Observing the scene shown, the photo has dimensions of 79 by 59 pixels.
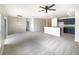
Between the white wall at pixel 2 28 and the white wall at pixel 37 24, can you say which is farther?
the white wall at pixel 37 24

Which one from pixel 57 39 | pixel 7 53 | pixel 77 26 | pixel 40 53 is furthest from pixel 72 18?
pixel 7 53

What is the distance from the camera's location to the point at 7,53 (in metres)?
1.68

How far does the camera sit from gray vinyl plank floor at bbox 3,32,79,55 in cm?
168

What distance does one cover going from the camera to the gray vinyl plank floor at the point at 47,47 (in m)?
1.68

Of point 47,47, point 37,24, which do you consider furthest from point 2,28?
point 47,47

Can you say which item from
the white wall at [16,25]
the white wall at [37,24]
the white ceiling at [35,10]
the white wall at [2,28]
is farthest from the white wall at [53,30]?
the white wall at [2,28]

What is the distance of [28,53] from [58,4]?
101 cm

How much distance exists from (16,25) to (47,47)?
714 millimetres

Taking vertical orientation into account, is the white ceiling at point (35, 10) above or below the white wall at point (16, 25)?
above

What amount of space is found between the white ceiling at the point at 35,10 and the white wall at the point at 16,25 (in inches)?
4.3

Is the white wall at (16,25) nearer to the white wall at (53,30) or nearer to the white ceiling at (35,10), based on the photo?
the white ceiling at (35,10)

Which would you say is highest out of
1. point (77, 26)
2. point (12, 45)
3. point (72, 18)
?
point (72, 18)

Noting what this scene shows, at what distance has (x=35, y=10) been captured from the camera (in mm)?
1719
